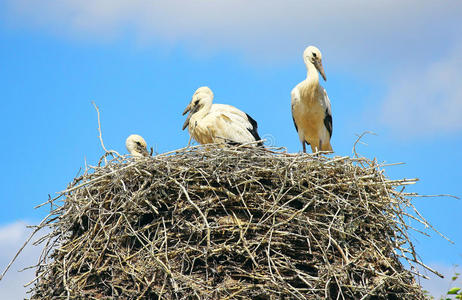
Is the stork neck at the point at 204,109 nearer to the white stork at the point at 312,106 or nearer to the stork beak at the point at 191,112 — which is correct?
the stork beak at the point at 191,112

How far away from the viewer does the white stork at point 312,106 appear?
361 inches

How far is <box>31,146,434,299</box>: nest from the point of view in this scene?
5742 millimetres

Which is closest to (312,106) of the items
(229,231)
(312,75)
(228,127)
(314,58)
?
(312,75)

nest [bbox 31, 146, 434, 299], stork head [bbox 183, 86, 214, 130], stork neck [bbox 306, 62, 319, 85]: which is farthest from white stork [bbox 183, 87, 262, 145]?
nest [bbox 31, 146, 434, 299]

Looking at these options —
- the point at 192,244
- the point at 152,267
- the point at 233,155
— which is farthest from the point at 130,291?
the point at 233,155

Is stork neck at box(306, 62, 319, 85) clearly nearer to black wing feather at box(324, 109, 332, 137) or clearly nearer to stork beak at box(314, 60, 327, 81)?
stork beak at box(314, 60, 327, 81)

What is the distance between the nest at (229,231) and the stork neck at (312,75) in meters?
2.69

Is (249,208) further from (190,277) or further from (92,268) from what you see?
(92,268)

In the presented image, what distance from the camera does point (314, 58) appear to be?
924 centimetres

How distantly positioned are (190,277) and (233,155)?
125cm

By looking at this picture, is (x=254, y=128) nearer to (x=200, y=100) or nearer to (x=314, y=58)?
(x=200, y=100)

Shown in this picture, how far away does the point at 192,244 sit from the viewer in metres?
5.93

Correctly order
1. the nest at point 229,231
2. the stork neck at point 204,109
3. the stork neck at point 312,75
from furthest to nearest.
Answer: the stork neck at point 312,75
the stork neck at point 204,109
the nest at point 229,231

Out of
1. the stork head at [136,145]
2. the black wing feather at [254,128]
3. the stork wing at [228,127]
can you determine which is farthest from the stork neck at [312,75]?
the stork head at [136,145]
